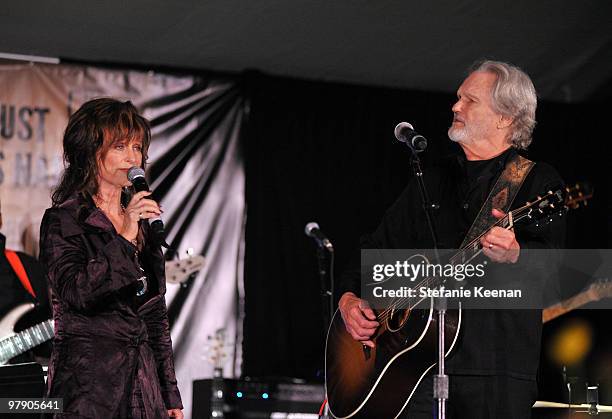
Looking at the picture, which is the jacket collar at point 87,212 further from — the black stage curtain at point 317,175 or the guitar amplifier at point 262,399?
the black stage curtain at point 317,175

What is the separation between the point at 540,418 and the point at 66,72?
4056 mm

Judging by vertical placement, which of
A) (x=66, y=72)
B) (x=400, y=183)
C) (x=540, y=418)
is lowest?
(x=540, y=418)

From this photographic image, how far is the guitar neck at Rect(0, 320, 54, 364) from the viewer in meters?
5.39

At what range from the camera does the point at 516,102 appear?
135 inches

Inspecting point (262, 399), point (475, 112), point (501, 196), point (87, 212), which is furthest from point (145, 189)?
point (262, 399)

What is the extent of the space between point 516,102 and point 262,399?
2878 mm

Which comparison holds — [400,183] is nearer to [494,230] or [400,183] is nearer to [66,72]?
[66,72]

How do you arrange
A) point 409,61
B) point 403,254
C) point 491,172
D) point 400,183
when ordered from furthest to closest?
point 400,183, point 409,61, point 403,254, point 491,172

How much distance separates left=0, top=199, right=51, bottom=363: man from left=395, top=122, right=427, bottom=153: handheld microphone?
3036 millimetres

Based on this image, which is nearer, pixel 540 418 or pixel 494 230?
pixel 494 230

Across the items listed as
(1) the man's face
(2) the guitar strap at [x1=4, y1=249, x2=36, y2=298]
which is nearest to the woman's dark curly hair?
(1) the man's face

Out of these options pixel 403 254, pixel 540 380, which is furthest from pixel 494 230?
pixel 540 380

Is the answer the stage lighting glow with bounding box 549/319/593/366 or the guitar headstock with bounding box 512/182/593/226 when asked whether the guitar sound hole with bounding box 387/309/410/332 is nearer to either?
the guitar headstock with bounding box 512/182/593/226

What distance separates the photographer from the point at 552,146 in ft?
24.8
